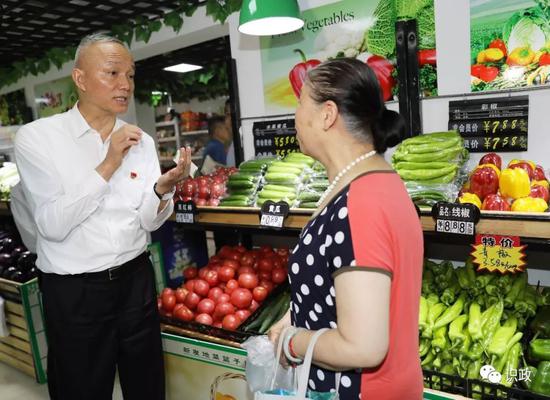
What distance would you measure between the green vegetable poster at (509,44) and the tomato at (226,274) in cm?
184

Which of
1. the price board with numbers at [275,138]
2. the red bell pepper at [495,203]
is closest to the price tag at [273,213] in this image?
the price board with numbers at [275,138]

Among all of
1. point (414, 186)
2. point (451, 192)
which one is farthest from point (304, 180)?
point (451, 192)

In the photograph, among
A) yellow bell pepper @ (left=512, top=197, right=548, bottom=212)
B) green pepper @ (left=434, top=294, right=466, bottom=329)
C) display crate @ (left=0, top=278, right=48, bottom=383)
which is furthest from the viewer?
display crate @ (left=0, top=278, right=48, bottom=383)

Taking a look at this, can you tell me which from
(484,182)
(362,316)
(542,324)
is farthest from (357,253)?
(542,324)

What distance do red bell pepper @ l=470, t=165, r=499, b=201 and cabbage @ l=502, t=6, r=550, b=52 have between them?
2.33ft

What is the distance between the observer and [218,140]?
6512 millimetres

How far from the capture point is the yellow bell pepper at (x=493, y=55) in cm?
232

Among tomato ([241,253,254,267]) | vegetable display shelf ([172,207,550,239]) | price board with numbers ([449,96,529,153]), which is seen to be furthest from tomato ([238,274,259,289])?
price board with numbers ([449,96,529,153])

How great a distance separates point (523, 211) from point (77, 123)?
203 cm

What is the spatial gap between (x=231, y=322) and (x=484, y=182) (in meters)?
1.56

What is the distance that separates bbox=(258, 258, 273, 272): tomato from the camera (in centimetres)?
305

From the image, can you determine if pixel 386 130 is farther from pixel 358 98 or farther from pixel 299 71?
pixel 299 71

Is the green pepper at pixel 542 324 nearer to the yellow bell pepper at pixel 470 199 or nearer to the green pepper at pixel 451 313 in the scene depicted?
the green pepper at pixel 451 313

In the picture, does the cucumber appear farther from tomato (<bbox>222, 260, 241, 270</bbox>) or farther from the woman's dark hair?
the woman's dark hair
